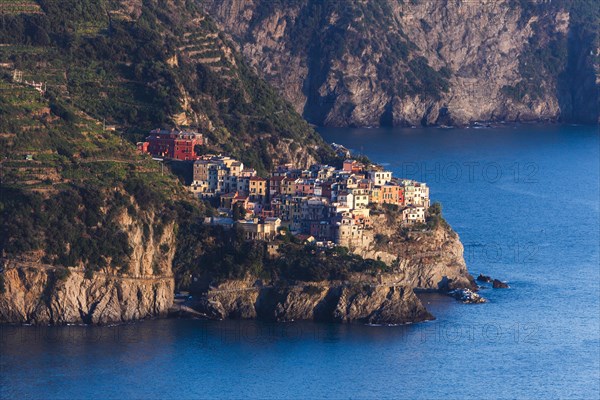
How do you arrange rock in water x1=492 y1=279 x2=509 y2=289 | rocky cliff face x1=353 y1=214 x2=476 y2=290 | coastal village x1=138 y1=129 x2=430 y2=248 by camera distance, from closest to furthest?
coastal village x1=138 y1=129 x2=430 y2=248 → rocky cliff face x1=353 y1=214 x2=476 y2=290 → rock in water x1=492 y1=279 x2=509 y2=289

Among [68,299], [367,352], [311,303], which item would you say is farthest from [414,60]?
[367,352]

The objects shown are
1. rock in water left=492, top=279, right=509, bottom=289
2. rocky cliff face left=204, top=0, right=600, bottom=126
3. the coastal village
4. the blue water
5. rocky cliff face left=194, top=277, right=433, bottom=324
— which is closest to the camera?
the blue water

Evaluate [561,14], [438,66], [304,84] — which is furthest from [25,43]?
[561,14]

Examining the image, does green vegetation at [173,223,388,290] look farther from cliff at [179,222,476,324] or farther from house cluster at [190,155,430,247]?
house cluster at [190,155,430,247]

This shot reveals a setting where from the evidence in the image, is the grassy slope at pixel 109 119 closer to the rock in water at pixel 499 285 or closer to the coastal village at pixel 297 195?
the coastal village at pixel 297 195

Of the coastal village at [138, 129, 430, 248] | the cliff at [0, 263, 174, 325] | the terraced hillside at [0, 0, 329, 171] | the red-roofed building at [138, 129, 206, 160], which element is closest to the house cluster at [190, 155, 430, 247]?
the coastal village at [138, 129, 430, 248]

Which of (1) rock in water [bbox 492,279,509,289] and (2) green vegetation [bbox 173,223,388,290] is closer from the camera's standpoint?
(2) green vegetation [bbox 173,223,388,290]

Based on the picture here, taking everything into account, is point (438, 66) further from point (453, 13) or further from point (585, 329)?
point (585, 329)
